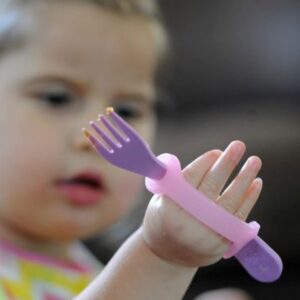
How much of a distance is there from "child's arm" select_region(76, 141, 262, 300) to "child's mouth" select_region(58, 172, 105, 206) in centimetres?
16

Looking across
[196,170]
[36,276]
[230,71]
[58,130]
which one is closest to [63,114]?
[58,130]

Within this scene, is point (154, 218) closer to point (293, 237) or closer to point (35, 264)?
point (35, 264)

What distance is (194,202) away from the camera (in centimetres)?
33

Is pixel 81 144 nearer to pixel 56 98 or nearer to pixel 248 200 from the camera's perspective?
pixel 56 98

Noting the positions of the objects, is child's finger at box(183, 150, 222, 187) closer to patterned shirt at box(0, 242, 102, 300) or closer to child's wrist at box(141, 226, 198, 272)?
child's wrist at box(141, 226, 198, 272)

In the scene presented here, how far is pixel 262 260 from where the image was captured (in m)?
0.34

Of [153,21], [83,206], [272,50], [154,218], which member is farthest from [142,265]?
[272,50]

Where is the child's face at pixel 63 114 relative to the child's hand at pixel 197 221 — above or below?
above

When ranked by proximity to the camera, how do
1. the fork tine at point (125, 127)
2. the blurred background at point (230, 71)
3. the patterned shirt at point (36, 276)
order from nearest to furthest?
the fork tine at point (125, 127) → the patterned shirt at point (36, 276) → the blurred background at point (230, 71)

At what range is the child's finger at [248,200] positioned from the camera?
34 cm

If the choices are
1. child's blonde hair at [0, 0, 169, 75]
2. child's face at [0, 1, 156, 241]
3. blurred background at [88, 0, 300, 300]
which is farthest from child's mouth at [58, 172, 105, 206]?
blurred background at [88, 0, 300, 300]

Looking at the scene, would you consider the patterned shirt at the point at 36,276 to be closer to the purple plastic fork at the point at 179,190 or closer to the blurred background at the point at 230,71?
the purple plastic fork at the point at 179,190

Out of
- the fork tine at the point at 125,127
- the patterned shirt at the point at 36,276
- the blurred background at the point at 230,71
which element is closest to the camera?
the fork tine at the point at 125,127

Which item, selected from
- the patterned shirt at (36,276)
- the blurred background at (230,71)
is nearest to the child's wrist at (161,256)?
the patterned shirt at (36,276)
